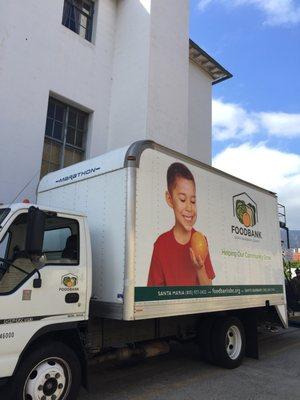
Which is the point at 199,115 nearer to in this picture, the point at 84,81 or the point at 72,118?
the point at 84,81

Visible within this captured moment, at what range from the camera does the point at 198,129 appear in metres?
18.6

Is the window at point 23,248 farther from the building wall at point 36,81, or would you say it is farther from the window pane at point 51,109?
the window pane at point 51,109

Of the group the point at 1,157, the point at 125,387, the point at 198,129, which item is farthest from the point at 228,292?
the point at 198,129

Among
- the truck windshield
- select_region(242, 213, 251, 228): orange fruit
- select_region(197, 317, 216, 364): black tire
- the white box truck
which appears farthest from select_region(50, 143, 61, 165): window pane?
the truck windshield

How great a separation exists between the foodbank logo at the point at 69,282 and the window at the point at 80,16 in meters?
10.5

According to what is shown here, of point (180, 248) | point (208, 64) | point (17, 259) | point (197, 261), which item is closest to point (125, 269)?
point (180, 248)

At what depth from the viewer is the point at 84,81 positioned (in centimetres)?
1335

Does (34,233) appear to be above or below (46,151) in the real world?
below

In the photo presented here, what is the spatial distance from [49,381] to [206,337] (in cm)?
357

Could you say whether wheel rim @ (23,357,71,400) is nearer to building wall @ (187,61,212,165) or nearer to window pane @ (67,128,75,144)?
window pane @ (67,128,75,144)

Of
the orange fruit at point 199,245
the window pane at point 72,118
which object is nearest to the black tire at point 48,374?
the orange fruit at point 199,245

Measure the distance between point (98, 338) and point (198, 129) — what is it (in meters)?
13.9

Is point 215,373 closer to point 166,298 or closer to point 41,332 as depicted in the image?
point 166,298

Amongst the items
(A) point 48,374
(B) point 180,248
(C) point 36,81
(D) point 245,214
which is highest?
(C) point 36,81
